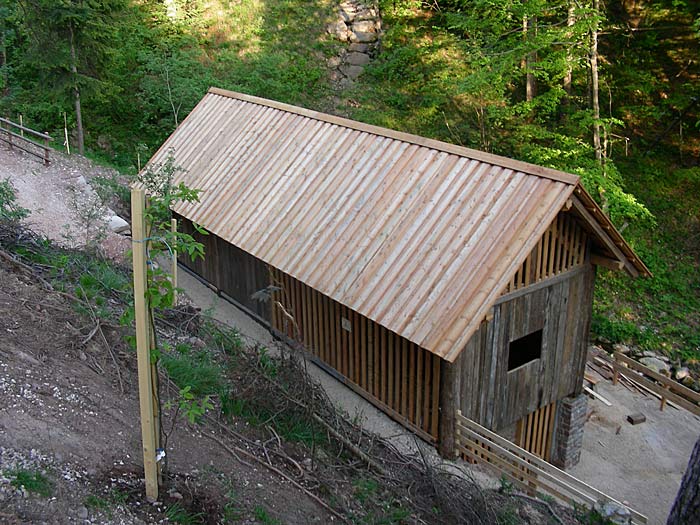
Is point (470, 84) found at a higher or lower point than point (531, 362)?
higher

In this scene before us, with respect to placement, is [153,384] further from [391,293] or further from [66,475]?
[391,293]

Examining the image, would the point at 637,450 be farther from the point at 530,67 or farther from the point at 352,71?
the point at 352,71

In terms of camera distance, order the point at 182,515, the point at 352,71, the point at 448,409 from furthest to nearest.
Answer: the point at 352,71 → the point at 448,409 → the point at 182,515

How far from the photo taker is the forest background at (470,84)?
17.9 m

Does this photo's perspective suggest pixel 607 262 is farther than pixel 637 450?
No

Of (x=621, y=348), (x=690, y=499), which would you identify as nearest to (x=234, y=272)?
(x=621, y=348)

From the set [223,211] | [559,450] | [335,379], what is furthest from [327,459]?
[223,211]

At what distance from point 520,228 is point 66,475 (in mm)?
6431

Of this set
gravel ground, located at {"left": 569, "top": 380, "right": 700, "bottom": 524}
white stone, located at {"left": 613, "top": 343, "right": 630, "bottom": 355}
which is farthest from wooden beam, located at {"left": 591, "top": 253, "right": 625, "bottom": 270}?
white stone, located at {"left": 613, "top": 343, "right": 630, "bottom": 355}

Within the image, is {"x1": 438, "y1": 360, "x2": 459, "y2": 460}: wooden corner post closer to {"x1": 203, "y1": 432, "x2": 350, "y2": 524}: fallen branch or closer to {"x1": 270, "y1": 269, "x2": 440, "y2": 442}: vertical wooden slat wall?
{"x1": 270, "y1": 269, "x2": 440, "y2": 442}: vertical wooden slat wall

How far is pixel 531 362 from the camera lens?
11.0 meters

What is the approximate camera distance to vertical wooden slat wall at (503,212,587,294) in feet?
33.1

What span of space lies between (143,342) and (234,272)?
8.99 m

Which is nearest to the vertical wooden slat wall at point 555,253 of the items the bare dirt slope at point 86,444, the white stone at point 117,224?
the bare dirt slope at point 86,444
